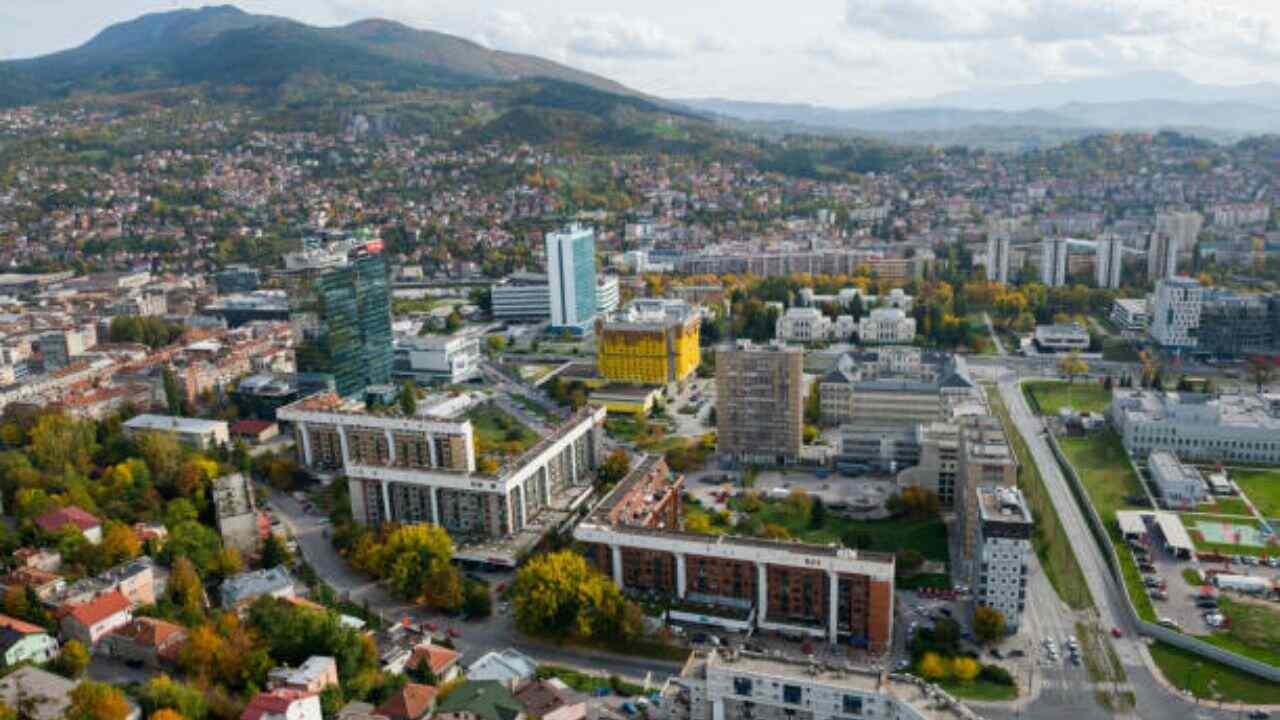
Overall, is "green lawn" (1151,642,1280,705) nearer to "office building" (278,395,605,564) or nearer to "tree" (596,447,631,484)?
"office building" (278,395,605,564)

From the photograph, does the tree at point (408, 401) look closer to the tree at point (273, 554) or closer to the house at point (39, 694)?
the tree at point (273, 554)

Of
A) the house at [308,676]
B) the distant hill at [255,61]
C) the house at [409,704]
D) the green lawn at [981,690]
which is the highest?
the distant hill at [255,61]

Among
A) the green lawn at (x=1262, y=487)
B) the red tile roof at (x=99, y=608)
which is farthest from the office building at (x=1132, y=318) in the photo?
the red tile roof at (x=99, y=608)

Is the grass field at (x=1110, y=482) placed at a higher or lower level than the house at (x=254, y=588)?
lower

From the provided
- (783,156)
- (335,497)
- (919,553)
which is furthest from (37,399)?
(783,156)

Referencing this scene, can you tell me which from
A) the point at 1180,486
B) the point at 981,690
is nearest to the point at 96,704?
the point at 981,690

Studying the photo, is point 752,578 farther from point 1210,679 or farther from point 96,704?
point 96,704

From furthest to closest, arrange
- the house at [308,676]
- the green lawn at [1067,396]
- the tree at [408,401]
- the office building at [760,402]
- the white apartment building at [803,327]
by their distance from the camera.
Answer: the white apartment building at [803,327] → the green lawn at [1067,396] → the tree at [408,401] → the office building at [760,402] → the house at [308,676]
